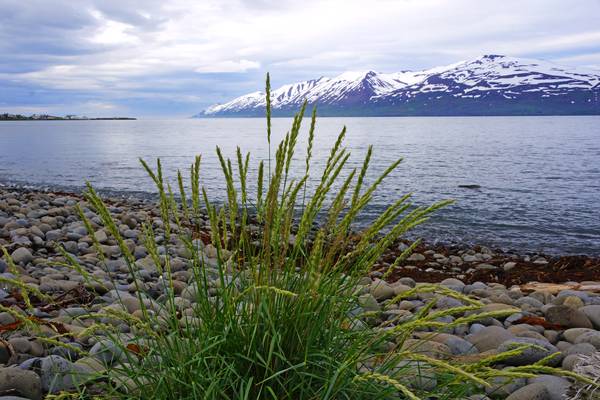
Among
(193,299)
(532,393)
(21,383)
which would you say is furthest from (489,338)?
(21,383)

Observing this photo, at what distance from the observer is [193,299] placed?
17.5 feet

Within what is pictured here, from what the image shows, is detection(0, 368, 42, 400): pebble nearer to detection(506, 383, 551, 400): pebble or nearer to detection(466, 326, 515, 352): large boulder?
detection(506, 383, 551, 400): pebble

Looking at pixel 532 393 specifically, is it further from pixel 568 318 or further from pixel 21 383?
pixel 21 383

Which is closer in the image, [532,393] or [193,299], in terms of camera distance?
[532,393]

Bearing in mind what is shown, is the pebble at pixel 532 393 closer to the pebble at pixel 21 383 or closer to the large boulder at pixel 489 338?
the large boulder at pixel 489 338

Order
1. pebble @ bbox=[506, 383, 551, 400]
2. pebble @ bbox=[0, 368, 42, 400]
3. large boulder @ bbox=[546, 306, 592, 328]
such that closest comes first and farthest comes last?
pebble @ bbox=[0, 368, 42, 400] < pebble @ bbox=[506, 383, 551, 400] < large boulder @ bbox=[546, 306, 592, 328]

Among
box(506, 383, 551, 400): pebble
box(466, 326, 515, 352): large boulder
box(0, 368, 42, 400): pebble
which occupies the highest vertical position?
box(0, 368, 42, 400): pebble

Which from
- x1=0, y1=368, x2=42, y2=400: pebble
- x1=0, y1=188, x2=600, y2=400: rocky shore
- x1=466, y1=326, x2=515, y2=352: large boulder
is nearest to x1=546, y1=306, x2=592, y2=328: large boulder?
x1=0, y1=188, x2=600, y2=400: rocky shore

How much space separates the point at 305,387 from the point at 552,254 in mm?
13327

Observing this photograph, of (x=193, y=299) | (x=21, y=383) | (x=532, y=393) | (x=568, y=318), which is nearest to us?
(x=21, y=383)

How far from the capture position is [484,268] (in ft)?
39.6

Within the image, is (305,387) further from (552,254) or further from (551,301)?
(552,254)

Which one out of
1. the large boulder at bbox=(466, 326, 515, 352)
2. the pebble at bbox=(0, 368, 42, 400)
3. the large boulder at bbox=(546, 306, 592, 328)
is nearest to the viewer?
the pebble at bbox=(0, 368, 42, 400)

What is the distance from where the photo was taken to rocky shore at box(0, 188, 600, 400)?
11.3ft
